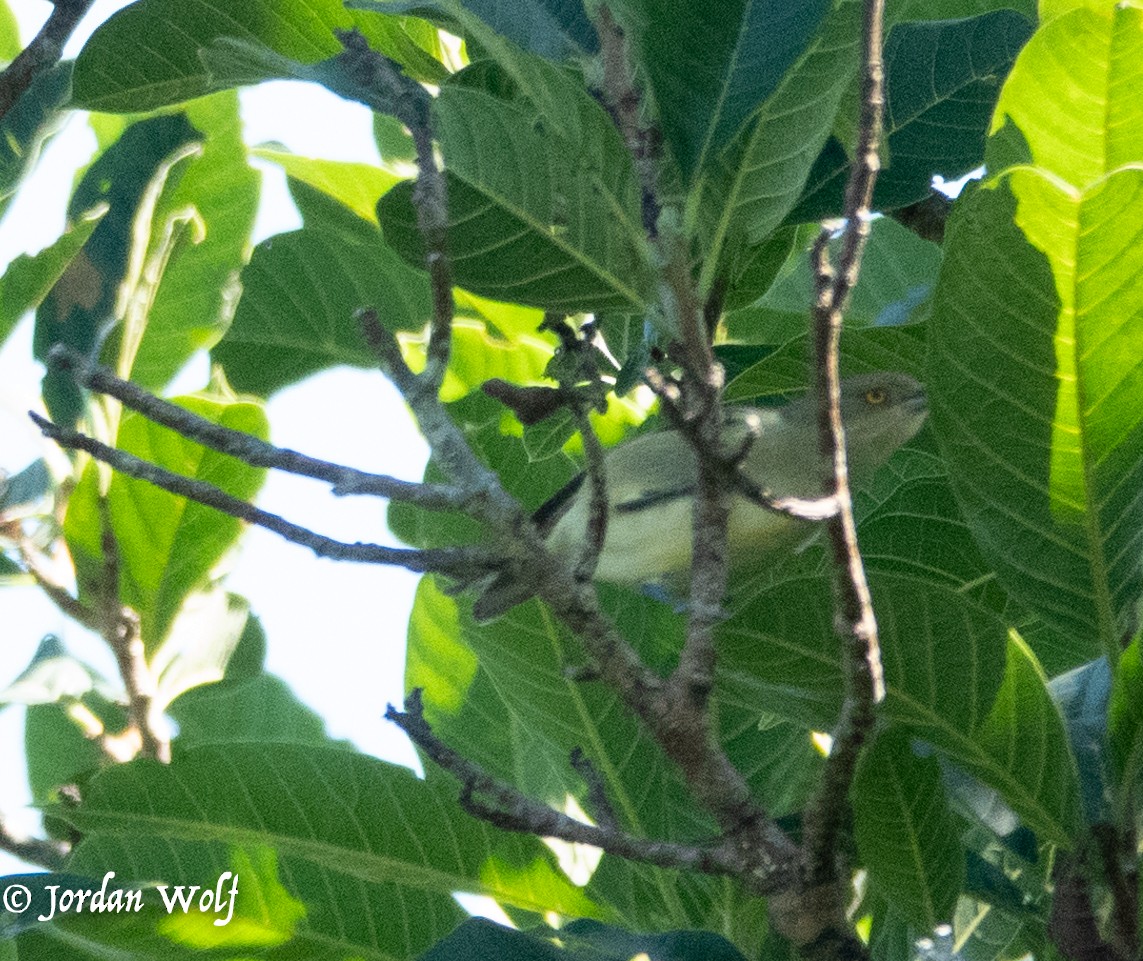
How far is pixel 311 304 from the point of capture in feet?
10.9

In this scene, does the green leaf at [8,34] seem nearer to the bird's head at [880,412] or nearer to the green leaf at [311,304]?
the green leaf at [311,304]

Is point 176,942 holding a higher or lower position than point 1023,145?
lower

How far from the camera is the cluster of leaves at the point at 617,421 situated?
178 cm

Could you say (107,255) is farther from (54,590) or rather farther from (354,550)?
(354,550)

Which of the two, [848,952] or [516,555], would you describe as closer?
[516,555]

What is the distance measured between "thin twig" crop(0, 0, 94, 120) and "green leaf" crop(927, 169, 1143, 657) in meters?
1.58

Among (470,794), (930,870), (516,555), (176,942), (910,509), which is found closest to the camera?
(516,555)

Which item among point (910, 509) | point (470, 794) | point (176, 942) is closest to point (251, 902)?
point (176, 942)

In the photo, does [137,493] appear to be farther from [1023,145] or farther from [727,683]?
[1023,145]

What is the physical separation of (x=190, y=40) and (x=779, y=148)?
1.15 meters

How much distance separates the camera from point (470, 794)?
1.69m

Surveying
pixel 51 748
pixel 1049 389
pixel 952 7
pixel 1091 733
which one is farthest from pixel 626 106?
pixel 51 748

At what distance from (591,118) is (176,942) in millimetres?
1436

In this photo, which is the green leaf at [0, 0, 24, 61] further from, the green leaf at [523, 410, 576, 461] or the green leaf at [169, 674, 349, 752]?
the green leaf at [523, 410, 576, 461]
